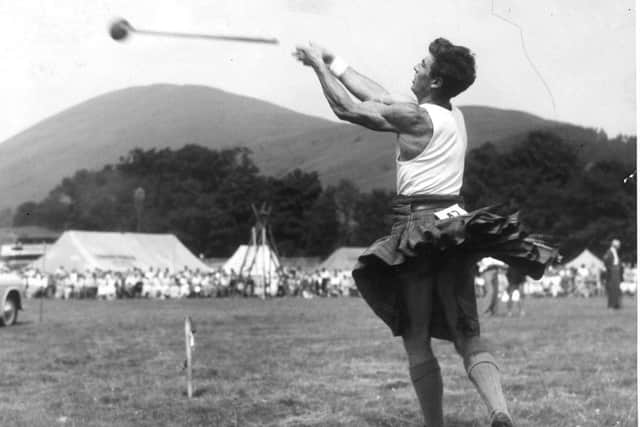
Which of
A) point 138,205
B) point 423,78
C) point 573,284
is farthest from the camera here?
point 138,205

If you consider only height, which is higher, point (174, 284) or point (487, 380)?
point (174, 284)

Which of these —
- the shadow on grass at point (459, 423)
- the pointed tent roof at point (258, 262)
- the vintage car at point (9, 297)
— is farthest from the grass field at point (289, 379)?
the pointed tent roof at point (258, 262)

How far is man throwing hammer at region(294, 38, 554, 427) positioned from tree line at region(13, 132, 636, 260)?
7295 cm

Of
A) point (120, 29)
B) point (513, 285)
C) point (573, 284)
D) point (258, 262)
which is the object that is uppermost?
point (258, 262)

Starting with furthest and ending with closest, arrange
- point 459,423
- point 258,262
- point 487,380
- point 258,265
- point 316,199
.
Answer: point 316,199 → point 258,262 → point 258,265 → point 459,423 → point 487,380

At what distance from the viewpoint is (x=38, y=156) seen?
138ft

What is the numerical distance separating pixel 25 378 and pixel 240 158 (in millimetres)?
79983

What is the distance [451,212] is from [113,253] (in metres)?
44.5

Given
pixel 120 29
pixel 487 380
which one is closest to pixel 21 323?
pixel 120 29

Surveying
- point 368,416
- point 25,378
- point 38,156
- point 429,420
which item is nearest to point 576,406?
point 368,416

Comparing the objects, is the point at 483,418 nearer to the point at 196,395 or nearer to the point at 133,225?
the point at 196,395

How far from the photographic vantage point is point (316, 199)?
291 feet

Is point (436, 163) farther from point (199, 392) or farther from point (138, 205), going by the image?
point (138, 205)

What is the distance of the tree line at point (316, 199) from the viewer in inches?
3292
